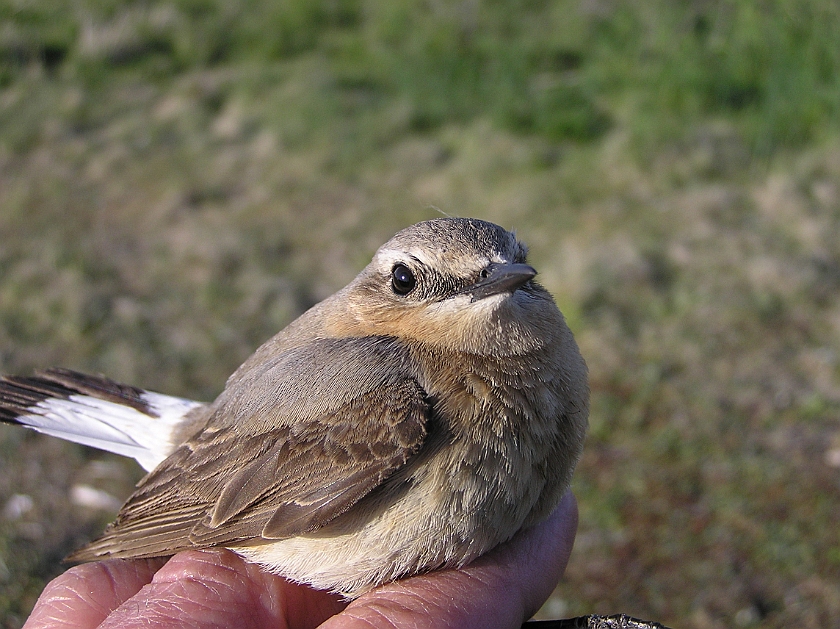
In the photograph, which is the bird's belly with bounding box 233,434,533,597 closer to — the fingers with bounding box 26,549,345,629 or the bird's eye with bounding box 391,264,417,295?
the fingers with bounding box 26,549,345,629

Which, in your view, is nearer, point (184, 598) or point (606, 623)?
point (184, 598)

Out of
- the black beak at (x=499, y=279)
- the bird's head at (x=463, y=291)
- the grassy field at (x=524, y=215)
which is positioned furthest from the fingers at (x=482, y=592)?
the grassy field at (x=524, y=215)

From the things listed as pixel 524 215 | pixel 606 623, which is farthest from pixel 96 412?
pixel 524 215

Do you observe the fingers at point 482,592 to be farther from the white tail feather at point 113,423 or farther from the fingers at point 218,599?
the white tail feather at point 113,423

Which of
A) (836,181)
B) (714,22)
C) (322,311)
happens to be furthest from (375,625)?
(714,22)

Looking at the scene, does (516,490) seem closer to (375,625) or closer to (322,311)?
(375,625)

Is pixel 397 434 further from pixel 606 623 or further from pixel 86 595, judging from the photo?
pixel 86 595
